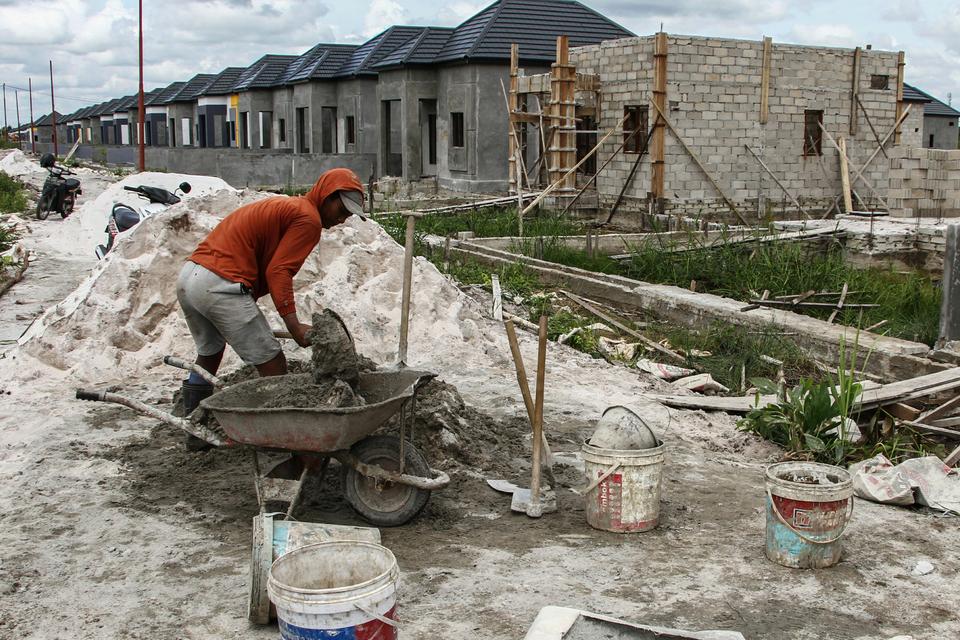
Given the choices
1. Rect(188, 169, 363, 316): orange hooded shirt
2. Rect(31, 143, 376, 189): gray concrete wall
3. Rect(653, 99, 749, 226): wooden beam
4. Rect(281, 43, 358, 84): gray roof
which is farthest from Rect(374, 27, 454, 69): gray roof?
Rect(188, 169, 363, 316): orange hooded shirt

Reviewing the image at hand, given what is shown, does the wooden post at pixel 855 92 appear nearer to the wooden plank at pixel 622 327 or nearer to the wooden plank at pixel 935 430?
the wooden plank at pixel 622 327

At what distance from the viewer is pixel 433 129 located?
1092 inches

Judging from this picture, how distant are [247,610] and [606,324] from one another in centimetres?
668

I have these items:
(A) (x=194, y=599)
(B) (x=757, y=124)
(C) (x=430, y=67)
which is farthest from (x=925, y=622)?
(C) (x=430, y=67)

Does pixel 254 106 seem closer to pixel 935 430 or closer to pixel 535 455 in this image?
pixel 935 430

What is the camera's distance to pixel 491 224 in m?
17.3

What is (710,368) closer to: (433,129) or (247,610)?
(247,610)

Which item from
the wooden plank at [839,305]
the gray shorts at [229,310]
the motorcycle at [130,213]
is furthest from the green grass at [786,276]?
the gray shorts at [229,310]

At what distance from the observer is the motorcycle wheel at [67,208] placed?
20656mm

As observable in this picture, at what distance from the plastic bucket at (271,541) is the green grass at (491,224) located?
11.2 m

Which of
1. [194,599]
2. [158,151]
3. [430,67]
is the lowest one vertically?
[194,599]

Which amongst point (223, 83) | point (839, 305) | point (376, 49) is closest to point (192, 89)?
point (223, 83)

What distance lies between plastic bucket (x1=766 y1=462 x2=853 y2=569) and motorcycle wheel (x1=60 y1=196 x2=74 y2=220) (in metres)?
19.4

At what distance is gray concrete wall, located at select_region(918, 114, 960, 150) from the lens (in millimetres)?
38656
